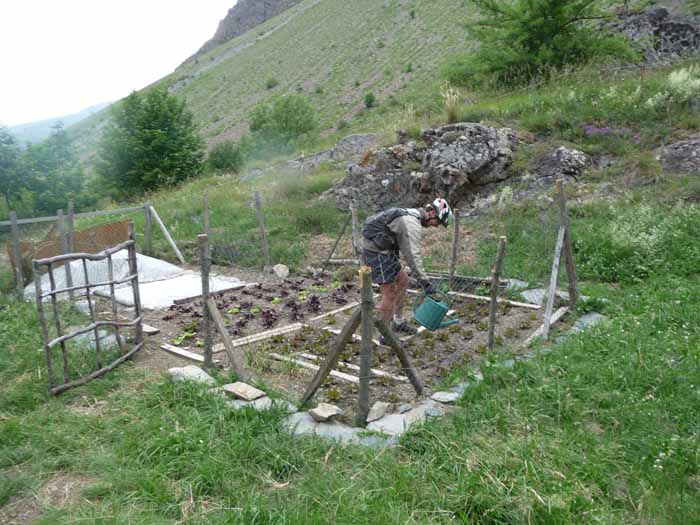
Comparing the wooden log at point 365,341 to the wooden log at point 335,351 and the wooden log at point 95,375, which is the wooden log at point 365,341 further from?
the wooden log at point 95,375

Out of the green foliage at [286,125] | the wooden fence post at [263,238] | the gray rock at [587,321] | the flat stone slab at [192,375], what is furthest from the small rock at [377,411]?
the green foliage at [286,125]

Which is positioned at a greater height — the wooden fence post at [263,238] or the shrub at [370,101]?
the shrub at [370,101]

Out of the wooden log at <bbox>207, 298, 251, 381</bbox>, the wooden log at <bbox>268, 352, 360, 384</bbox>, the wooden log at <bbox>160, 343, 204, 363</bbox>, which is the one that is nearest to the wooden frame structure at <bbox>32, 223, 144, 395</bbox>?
the wooden log at <bbox>160, 343, 204, 363</bbox>

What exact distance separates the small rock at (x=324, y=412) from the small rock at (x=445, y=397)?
31.2 inches

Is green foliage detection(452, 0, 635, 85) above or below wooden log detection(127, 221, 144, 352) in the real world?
above

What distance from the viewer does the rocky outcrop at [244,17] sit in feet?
317

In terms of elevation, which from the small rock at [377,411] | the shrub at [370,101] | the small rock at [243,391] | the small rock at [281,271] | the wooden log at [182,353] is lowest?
the small rock at [281,271]

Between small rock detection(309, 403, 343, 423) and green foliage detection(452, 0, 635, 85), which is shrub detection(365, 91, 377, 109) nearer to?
green foliage detection(452, 0, 635, 85)

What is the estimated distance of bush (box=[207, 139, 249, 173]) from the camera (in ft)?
82.2

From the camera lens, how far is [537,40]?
13.9 m

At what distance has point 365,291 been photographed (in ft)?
12.6

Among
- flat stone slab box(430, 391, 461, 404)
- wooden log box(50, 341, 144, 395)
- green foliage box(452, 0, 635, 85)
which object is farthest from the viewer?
green foliage box(452, 0, 635, 85)

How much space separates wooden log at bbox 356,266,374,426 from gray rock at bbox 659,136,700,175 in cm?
799

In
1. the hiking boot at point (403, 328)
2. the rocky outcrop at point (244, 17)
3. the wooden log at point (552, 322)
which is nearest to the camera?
the wooden log at point (552, 322)
